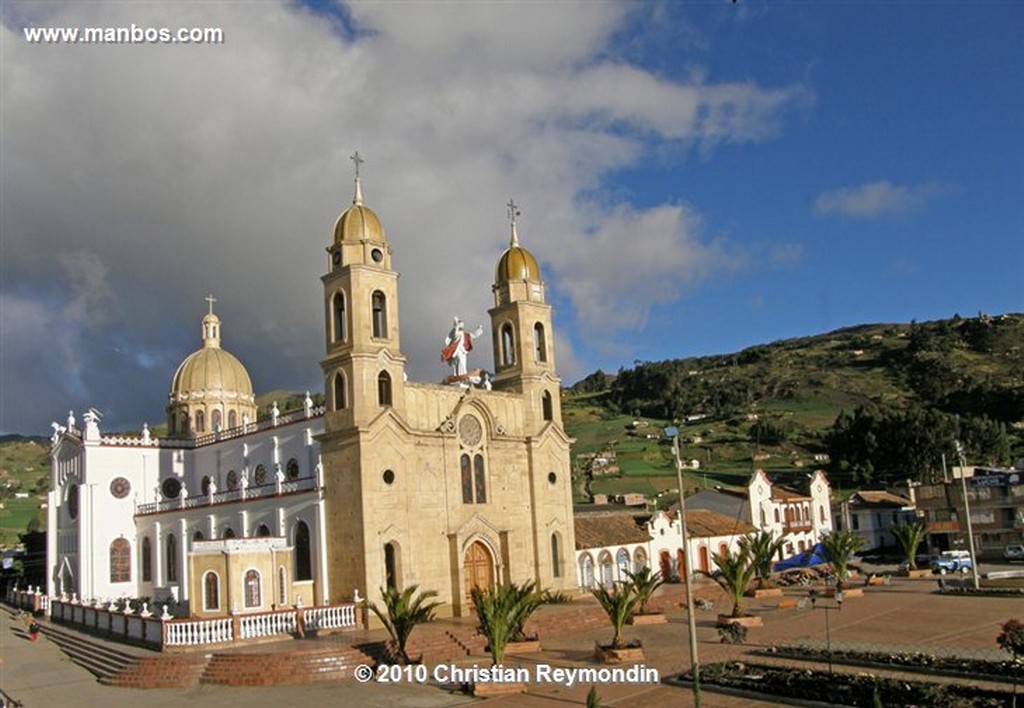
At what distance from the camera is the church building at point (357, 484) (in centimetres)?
3162

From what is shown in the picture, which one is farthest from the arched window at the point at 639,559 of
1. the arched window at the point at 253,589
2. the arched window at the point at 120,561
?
the arched window at the point at 120,561

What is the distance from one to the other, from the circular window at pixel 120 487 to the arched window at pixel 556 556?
22.9m

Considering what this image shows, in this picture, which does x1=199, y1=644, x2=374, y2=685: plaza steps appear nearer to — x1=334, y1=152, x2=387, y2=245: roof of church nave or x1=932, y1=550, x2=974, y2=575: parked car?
x1=334, y1=152, x2=387, y2=245: roof of church nave

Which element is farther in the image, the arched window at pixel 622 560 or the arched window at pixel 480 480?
the arched window at pixel 622 560

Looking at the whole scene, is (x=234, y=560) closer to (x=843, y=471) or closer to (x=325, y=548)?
(x=325, y=548)

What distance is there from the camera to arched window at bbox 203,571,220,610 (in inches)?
1200

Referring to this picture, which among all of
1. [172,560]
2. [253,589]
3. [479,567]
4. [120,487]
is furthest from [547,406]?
[120,487]

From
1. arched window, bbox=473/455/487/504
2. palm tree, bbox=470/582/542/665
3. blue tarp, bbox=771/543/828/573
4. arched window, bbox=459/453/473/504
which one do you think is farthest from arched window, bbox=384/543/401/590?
blue tarp, bbox=771/543/828/573

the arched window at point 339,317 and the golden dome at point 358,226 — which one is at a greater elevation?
the golden dome at point 358,226

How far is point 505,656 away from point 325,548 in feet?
31.5

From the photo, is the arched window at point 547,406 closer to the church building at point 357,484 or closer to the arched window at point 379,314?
the church building at point 357,484

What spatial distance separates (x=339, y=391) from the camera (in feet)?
108

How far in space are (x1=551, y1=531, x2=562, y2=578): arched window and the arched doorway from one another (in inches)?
145

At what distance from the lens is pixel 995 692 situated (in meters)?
16.9
